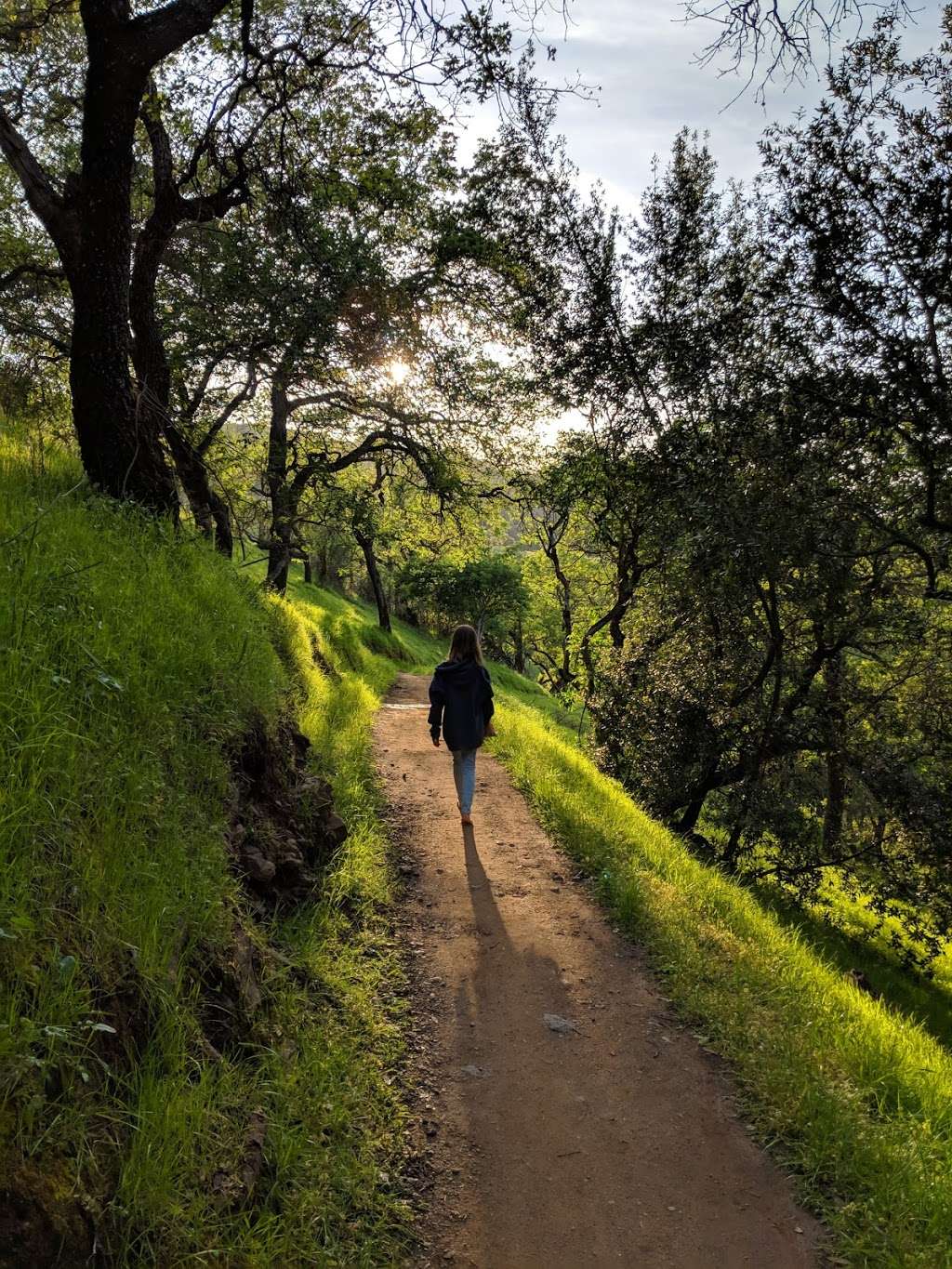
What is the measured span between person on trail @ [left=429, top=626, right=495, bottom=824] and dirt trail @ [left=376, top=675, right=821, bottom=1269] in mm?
1367

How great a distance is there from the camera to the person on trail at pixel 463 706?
6.55 m

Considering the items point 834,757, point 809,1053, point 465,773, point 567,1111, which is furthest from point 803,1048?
point 834,757

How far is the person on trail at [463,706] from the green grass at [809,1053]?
137 centimetres

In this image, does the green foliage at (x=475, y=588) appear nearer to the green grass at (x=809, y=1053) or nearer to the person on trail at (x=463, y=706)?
the person on trail at (x=463, y=706)

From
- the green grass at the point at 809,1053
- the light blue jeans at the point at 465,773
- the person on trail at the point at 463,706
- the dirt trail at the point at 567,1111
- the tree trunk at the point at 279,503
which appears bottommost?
the dirt trail at the point at 567,1111

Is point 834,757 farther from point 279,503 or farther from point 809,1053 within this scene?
point 279,503

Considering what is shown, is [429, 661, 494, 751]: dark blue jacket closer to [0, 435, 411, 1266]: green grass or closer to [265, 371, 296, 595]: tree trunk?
[0, 435, 411, 1266]: green grass

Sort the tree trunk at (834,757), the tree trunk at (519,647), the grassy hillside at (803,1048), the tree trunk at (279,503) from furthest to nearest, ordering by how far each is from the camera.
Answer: the tree trunk at (519,647) → the tree trunk at (279,503) → the tree trunk at (834,757) → the grassy hillside at (803,1048)

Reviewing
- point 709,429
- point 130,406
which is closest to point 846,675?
point 709,429

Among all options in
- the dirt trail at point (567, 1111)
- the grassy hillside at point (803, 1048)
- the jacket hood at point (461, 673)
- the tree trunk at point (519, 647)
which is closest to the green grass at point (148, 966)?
the dirt trail at point (567, 1111)

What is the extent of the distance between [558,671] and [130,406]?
15526 mm

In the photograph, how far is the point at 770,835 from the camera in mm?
10523

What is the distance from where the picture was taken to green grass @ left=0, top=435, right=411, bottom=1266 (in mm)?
1948

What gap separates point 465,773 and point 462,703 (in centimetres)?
81
